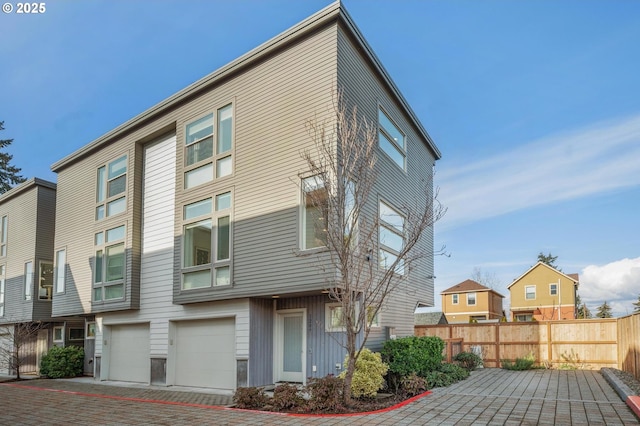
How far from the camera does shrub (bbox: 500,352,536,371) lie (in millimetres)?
15391

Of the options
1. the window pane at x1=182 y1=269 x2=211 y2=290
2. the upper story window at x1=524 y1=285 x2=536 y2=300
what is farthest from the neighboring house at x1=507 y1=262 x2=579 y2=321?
the window pane at x1=182 y1=269 x2=211 y2=290

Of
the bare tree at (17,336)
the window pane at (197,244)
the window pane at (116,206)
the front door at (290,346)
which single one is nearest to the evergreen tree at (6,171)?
the bare tree at (17,336)

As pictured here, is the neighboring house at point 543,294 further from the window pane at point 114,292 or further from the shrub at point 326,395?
the shrub at point 326,395

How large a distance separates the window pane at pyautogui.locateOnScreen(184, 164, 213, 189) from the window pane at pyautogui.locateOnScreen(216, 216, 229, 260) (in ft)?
4.66

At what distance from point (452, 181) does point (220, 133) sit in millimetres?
8597

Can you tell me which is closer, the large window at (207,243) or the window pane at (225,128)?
the large window at (207,243)

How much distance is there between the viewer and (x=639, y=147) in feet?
46.8

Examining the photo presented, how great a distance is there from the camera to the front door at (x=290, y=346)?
12102 mm

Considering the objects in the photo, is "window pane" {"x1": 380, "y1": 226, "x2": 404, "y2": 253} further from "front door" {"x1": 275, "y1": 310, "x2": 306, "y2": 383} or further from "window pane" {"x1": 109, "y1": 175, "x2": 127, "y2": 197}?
"window pane" {"x1": 109, "y1": 175, "x2": 127, "y2": 197}

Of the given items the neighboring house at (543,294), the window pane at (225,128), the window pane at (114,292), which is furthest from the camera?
the neighboring house at (543,294)

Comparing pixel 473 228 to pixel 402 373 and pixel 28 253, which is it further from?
pixel 28 253

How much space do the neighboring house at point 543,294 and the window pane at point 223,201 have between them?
3327 cm

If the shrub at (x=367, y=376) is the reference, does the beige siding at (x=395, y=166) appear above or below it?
above

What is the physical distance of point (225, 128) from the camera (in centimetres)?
1376
